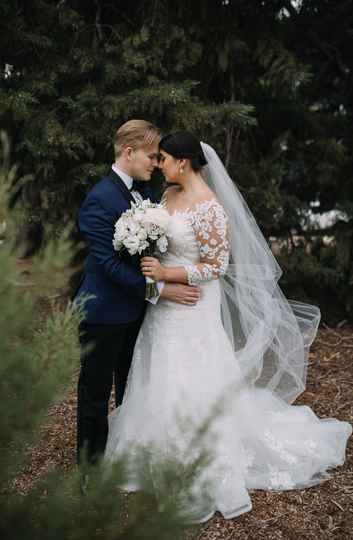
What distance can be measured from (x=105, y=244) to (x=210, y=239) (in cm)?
60

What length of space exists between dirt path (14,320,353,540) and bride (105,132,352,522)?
80 mm

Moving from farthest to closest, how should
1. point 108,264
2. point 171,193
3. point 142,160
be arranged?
point 171,193 → point 142,160 → point 108,264

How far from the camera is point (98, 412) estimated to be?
10.5 feet

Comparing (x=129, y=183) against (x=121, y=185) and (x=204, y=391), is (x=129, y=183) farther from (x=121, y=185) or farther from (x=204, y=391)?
(x=204, y=391)

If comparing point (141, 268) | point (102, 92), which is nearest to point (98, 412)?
point (141, 268)

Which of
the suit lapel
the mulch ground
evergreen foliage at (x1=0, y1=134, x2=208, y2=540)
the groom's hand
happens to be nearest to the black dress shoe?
evergreen foliage at (x1=0, y1=134, x2=208, y2=540)

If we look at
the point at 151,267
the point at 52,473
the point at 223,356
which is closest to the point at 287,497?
the point at 223,356

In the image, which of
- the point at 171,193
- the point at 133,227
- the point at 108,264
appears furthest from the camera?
the point at 171,193

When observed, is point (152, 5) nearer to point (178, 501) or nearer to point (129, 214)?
point (129, 214)

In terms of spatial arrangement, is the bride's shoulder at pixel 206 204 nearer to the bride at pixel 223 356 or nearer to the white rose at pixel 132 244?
the bride at pixel 223 356

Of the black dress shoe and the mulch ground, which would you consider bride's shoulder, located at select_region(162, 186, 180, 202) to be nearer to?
the mulch ground

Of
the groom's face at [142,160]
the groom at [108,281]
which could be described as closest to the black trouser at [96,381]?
the groom at [108,281]

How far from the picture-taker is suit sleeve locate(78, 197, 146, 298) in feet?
9.96

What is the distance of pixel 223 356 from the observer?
137 inches
